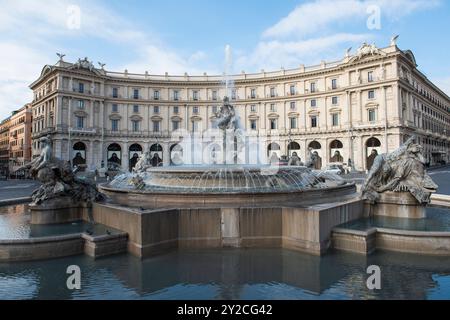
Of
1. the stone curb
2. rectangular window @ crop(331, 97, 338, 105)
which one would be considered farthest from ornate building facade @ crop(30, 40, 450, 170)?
the stone curb

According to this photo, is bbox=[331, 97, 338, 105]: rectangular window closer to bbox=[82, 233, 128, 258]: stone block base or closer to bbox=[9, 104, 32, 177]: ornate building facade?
bbox=[82, 233, 128, 258]: stone block base

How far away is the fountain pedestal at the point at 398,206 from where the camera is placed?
10.3 meters

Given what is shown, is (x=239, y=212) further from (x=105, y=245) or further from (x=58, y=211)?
(x=58, y=211)

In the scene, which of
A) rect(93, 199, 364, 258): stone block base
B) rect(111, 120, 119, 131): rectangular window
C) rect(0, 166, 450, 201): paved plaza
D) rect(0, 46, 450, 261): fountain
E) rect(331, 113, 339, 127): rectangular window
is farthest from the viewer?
rect(111, 120, 119, 131): rectangular window

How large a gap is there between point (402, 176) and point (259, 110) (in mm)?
60524

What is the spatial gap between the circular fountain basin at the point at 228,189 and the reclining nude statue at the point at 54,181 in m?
1.19

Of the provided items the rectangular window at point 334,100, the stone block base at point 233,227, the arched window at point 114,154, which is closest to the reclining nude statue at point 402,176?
the stone block base at point 233,227

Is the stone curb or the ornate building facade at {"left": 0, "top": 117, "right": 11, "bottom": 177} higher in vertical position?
the ornate building facade at {"left": 0, "top": 117, "right": 11, "bottom": 177}

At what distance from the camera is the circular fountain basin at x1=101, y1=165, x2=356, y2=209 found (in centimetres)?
966

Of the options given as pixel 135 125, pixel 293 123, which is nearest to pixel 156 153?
pixel 135 125

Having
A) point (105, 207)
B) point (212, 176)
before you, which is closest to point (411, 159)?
point (212, 176)

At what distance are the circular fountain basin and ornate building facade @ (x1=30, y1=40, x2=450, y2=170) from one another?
46.0 metres

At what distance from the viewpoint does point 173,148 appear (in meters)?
70.8
